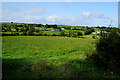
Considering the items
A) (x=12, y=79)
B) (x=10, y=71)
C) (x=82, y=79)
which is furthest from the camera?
(x=10, y=71)

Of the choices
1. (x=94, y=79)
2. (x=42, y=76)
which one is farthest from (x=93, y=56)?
(x=42, y=76)

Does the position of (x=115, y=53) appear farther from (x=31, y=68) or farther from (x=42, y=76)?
(x=31, y=68)

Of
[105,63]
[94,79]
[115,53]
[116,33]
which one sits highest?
[116,33]

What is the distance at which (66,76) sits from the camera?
16.6 ft

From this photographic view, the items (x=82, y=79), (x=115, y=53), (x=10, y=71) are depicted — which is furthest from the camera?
(x=115, y=53)

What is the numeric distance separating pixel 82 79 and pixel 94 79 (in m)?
0.59

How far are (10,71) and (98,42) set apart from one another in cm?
496

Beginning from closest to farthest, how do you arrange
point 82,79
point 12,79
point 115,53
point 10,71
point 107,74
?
point 12,79 → point 82,79 → point 10,71 → point 107,74 → point 115,53

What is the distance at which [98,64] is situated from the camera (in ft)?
21.4

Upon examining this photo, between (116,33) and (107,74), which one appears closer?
(107,74)

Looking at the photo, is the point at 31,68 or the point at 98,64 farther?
the point at 98,64

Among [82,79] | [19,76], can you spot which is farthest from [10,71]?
[82,79]

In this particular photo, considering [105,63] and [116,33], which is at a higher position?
[116,33]

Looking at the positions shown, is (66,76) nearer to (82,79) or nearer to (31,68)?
(82,79)
